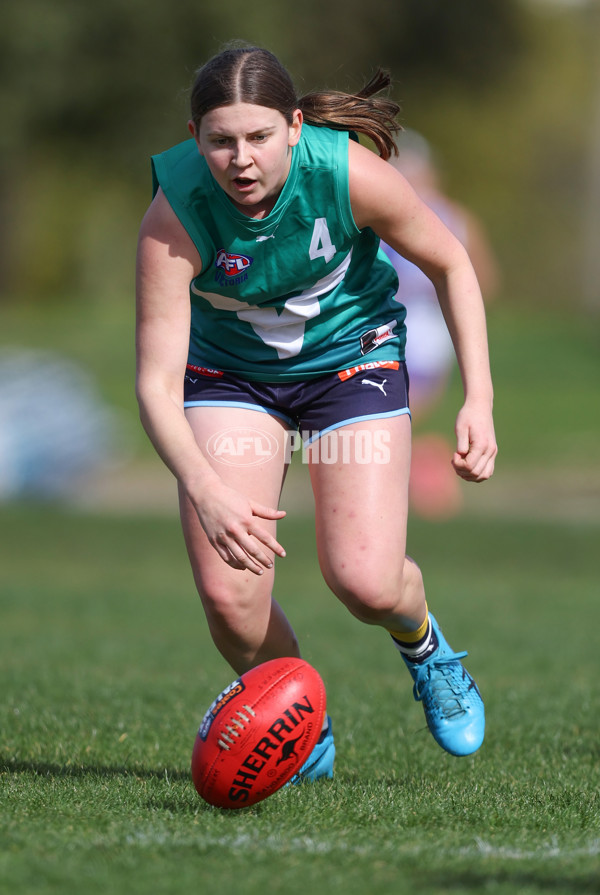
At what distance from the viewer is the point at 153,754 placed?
427cm

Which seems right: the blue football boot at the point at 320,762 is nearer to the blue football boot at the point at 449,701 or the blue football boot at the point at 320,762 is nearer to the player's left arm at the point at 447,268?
the blue football boot at the point at 449,701

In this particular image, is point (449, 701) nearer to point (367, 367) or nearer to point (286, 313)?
point (367, 367)

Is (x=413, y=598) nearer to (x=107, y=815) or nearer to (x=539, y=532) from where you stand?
(x=107, y=815)

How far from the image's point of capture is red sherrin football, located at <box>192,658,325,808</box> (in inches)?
133

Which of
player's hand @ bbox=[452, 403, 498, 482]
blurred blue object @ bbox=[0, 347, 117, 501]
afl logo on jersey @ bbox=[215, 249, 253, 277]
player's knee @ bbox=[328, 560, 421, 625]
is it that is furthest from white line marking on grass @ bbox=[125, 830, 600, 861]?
blurred blue object @ bbox=[0, 347, 117, 501]

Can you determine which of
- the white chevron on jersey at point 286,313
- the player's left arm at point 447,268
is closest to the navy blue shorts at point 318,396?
the white chevron on jersey at point 286,313

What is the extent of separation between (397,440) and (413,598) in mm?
510

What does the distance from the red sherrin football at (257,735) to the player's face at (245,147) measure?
1.38 m

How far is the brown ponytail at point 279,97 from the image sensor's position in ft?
11.3

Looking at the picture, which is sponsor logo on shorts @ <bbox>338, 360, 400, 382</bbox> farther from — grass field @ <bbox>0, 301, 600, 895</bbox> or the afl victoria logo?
grass field @ <bbox>0, 301, 600, 895</bbox>

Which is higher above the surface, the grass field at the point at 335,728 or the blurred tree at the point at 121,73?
the blurred tree at the point at 121,73

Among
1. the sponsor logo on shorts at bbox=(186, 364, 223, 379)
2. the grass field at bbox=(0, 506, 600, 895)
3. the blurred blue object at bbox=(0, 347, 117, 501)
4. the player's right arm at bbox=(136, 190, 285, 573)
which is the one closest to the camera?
the grass field at bbox=(0, 506, 600, 895)

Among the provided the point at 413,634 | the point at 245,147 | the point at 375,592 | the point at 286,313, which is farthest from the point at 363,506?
the point at 245,147

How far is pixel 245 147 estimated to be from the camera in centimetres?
347
